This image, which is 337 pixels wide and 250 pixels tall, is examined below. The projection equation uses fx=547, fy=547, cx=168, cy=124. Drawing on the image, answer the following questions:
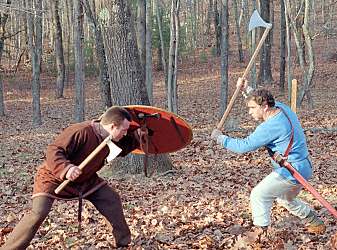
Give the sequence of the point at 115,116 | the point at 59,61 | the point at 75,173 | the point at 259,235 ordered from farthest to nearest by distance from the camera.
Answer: the point at 59,61 < the point at 259,235 < the point at 115,116 < the point at 75,173

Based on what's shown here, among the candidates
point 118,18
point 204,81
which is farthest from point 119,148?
point 204,81

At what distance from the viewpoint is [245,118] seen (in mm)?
19281

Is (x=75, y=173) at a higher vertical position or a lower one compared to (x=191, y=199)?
higher

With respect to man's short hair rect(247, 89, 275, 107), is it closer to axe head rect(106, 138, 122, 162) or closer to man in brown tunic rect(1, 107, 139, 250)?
man in brown tunic rect(1, 107, 139, 250)

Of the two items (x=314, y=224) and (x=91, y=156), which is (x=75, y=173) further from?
(x=314, y=224)

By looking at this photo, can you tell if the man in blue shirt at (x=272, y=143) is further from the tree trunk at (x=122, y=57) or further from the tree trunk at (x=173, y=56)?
the tree trunk at (x=173, y=56)

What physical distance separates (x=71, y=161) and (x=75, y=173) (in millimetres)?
383

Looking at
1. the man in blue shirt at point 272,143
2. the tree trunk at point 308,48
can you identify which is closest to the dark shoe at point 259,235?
the man in blue shirt at point 272,143

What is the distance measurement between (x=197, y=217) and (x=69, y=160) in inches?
93.0

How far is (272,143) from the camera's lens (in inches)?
218

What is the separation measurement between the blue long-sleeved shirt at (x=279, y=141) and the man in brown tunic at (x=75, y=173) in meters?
1.19

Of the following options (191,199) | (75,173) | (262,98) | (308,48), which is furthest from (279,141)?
(308,48)

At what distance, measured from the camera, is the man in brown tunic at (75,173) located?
518cm

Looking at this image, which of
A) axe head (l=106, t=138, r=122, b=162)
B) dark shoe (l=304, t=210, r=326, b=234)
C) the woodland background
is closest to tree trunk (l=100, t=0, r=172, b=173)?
the woodland background
